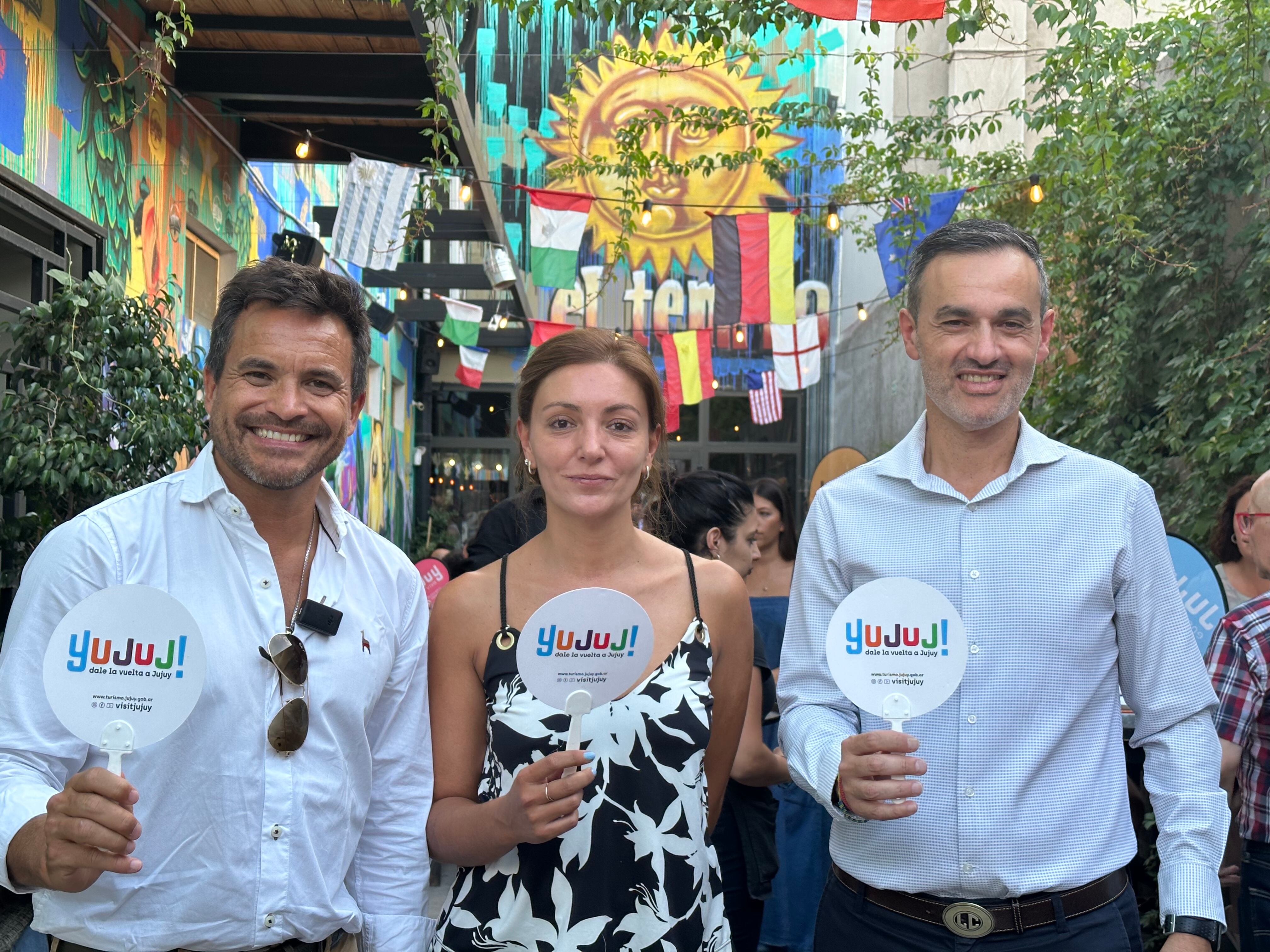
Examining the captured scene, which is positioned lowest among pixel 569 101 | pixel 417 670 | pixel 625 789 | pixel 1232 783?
pixel 1232 783

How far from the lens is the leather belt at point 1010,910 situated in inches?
67.5

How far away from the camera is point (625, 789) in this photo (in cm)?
180

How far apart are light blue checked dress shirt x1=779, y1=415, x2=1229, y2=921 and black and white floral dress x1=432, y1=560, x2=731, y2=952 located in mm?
216

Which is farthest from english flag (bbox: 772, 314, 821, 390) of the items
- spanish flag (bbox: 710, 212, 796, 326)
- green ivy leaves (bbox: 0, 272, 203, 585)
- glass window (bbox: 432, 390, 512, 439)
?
green ivy leaves (bbox: 0, 272, 203, 585)

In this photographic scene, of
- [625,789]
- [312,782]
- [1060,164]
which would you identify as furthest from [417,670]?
[1060,164]

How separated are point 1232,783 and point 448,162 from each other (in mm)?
6325

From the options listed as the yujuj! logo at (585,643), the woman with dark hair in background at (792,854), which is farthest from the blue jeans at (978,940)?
the woman with dark hair in background at (792,854)

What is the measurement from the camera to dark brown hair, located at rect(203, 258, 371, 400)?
182 cm

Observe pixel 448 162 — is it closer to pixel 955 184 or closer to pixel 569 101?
pixel 569 101

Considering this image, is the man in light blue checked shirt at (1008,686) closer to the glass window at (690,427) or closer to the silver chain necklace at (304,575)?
the silver chain necklace at (304,575)

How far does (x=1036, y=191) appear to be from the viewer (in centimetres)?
722

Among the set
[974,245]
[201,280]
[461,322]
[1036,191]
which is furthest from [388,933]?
[461,322]

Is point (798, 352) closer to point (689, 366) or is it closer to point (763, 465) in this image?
point (689, 366)

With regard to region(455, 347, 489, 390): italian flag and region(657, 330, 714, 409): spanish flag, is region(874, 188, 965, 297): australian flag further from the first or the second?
region(455, 347, 489, 390): italian flag
